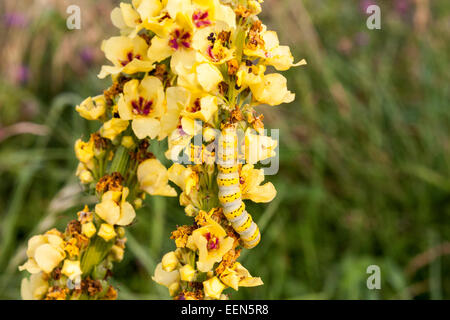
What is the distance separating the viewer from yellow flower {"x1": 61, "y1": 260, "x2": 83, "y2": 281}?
80cm

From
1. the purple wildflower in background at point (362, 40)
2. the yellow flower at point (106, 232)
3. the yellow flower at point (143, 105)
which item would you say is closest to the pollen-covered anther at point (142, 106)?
Answer: the yellow flower at point (143, 105)

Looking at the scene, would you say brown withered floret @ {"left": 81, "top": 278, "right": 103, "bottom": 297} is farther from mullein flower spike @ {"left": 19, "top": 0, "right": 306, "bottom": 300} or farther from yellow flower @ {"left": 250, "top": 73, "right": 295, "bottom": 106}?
yellow flower @ {"left": 250, "top": 73, "right": 295, "bottom": 106}

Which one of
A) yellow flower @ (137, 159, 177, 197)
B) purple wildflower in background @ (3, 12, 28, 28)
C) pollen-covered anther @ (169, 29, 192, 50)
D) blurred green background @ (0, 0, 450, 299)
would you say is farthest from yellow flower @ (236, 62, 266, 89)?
purple wildflower in background @ (3, 12, 28, 28)

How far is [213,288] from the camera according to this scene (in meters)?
0.70

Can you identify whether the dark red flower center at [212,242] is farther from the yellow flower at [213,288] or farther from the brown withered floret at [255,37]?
the brown withered floret at [255,37]

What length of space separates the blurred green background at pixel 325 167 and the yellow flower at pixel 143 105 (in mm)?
894

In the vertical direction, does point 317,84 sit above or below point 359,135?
above

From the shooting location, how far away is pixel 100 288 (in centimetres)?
84

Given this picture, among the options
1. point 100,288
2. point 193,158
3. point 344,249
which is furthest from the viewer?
point 344,249

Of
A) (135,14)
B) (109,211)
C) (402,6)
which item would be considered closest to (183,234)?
(109,211)

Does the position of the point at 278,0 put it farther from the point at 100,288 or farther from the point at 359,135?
the point at 100,288

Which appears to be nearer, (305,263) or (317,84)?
(305,263)

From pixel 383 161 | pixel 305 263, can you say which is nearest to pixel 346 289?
pixel 305 263

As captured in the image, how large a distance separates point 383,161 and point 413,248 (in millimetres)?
466
